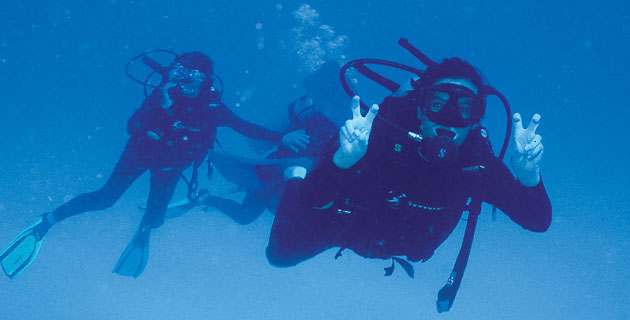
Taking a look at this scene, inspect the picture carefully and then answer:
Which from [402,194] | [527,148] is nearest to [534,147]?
[527,148]

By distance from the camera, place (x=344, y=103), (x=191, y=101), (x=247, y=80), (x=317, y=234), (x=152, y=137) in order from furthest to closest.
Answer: (x=247, y=80) < (x=344, y=103) < (x=191, y=101) < (x=152, y=137) < (x=317, y=234)

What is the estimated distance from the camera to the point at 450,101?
299 cm

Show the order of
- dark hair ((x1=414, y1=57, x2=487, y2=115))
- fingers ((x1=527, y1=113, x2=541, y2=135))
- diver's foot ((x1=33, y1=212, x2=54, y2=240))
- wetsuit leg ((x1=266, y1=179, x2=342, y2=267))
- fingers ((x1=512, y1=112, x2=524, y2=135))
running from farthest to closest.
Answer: diver's foot ((x1=33, y1=212, x2=54, y2=240)) < wetsuit leg ((x1=266, y1=179, x2=342, y2=267)) < dark hair ((x1=414, y1=57, x2=487, y2=115)) < fingers ((x1=512, y1=112, x2=524, y2=135)) < fingers ((x1=527, y1=113, x2=541, y2=135))

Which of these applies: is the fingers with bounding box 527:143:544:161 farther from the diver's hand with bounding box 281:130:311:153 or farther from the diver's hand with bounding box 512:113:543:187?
the diver's hand with bounding box 281:130:311:153

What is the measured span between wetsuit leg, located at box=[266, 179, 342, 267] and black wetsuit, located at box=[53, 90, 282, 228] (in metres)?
2.95

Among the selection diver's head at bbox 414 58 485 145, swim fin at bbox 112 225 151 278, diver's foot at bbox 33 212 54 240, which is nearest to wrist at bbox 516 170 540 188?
diver's head at bbox 414 58 485 145

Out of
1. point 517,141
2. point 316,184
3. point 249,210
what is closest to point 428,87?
point 517,141

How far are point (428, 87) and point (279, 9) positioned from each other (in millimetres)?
24982

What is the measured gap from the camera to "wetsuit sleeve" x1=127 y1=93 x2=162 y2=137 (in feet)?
20.8

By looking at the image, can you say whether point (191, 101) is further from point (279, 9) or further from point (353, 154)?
point (279, 9)

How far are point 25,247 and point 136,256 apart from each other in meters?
2.01

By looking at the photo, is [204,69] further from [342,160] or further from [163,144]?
[342,160]

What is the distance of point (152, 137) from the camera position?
20.3 feet

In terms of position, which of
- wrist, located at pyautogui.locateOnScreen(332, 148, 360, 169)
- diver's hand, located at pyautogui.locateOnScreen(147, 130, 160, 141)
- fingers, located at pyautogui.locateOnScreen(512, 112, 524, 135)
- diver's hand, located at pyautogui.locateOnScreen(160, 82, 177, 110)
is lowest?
diver's hand, located at pyautogui.locateOnScreen(147, 130, 160, 141)
